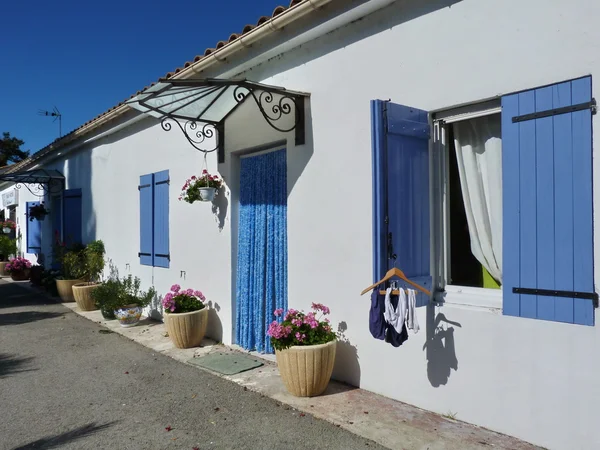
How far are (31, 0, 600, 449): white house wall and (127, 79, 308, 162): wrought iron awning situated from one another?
0.50 feet

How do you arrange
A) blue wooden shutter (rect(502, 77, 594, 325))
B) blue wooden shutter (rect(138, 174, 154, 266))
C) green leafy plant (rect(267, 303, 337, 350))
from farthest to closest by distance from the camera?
blue wooden shutter (rect(138, 174, 154, 266))
green leafy plant (rect(267, 303, 337, 350))
blue wooden shutter (rect(502, 77, 594, 325))

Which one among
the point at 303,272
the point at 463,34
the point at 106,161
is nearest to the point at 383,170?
the point at 463,34

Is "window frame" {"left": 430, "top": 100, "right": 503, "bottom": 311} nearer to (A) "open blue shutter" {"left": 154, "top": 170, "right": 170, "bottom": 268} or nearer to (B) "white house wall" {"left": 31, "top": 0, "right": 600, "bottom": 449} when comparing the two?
(B) "white house wall" {"left": 31, "top": 0, "right": 600, "bottom": 449}

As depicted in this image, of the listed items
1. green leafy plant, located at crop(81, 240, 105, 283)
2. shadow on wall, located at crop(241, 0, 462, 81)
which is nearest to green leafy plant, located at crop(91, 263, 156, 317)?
green leafy plant, located at crop(81, 240, 105, 283)

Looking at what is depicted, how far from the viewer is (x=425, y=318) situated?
383cm

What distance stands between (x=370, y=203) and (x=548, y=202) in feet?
4.90

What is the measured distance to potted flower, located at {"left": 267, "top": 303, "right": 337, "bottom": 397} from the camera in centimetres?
409

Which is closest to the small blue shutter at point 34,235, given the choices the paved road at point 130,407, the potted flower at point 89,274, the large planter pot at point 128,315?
the potted flower at point 89,274

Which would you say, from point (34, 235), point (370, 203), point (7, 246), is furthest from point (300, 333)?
point (7, 246)

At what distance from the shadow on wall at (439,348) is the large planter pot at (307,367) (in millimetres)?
853

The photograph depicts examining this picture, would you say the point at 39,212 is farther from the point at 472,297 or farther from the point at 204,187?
the point at 472,297

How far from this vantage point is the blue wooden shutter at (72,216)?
10.9 m

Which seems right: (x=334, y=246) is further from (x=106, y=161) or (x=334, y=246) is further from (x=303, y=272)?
(x=106, y=161)

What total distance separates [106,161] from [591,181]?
344 inches
